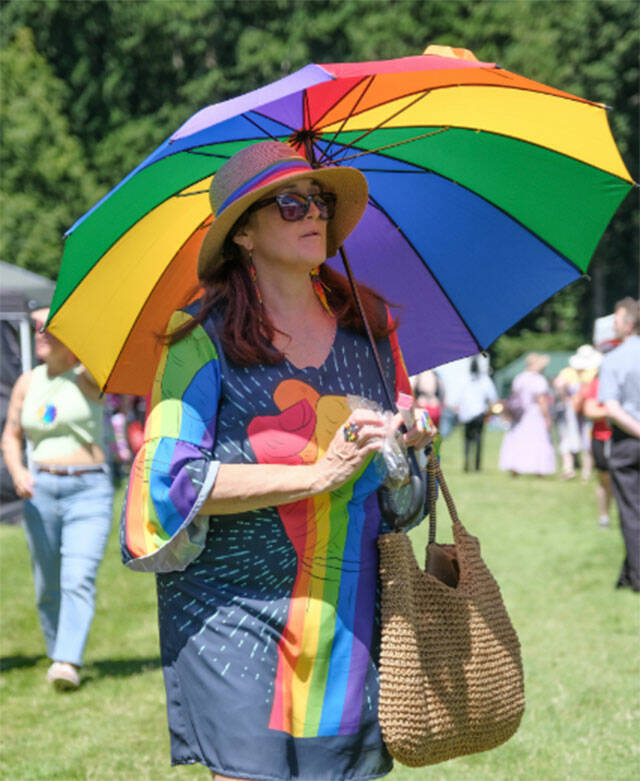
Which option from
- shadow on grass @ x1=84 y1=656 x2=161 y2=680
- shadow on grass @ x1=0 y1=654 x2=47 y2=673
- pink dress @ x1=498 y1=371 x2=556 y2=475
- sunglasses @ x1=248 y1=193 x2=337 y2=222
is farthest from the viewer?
pink dress @ x1=498 y1=371 x2=556 y2=475

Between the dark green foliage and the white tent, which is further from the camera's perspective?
the dark green foliage

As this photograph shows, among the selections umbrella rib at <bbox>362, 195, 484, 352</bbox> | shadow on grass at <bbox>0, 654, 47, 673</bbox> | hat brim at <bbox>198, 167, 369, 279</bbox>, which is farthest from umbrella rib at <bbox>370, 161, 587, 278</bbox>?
shadow on grass at <bbox>0, 654, 47, 673</bbox>

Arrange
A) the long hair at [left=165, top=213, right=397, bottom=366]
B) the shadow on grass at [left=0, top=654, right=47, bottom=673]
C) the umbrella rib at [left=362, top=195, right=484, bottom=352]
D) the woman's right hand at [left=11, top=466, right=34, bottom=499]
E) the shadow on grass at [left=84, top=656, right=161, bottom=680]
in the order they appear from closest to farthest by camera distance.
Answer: the long hair at [left=165, top=213, right=397, bottom=366] < the umbrella rib at [left=362, top=195, right=484, bottom=352] < the woman's right hand at [left=11, top=466, right=34, bottom=499] < the shadow on grass at [left=84, top=656, right=161, bottom=680] < the shadow on grass at [left=0, top=654, right=47, bottom=673]

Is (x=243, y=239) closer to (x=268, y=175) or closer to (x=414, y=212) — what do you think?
(x=268, y=175)

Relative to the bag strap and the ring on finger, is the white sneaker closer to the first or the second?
the bag strap

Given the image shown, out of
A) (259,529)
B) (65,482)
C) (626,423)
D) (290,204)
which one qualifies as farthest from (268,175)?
(626,423)

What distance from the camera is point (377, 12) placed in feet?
135

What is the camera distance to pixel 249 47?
40062 millimetres

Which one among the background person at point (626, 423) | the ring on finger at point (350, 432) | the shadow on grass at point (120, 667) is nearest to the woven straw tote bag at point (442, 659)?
the ring on finger at point (350, 432)

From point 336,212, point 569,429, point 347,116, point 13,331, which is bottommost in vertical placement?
point 569,429

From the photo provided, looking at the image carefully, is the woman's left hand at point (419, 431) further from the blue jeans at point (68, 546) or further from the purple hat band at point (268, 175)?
the blue jeans at point (68, 546)

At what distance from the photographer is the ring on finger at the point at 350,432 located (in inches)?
103

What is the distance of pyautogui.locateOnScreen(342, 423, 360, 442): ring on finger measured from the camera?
262cm

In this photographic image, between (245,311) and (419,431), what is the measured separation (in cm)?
49
